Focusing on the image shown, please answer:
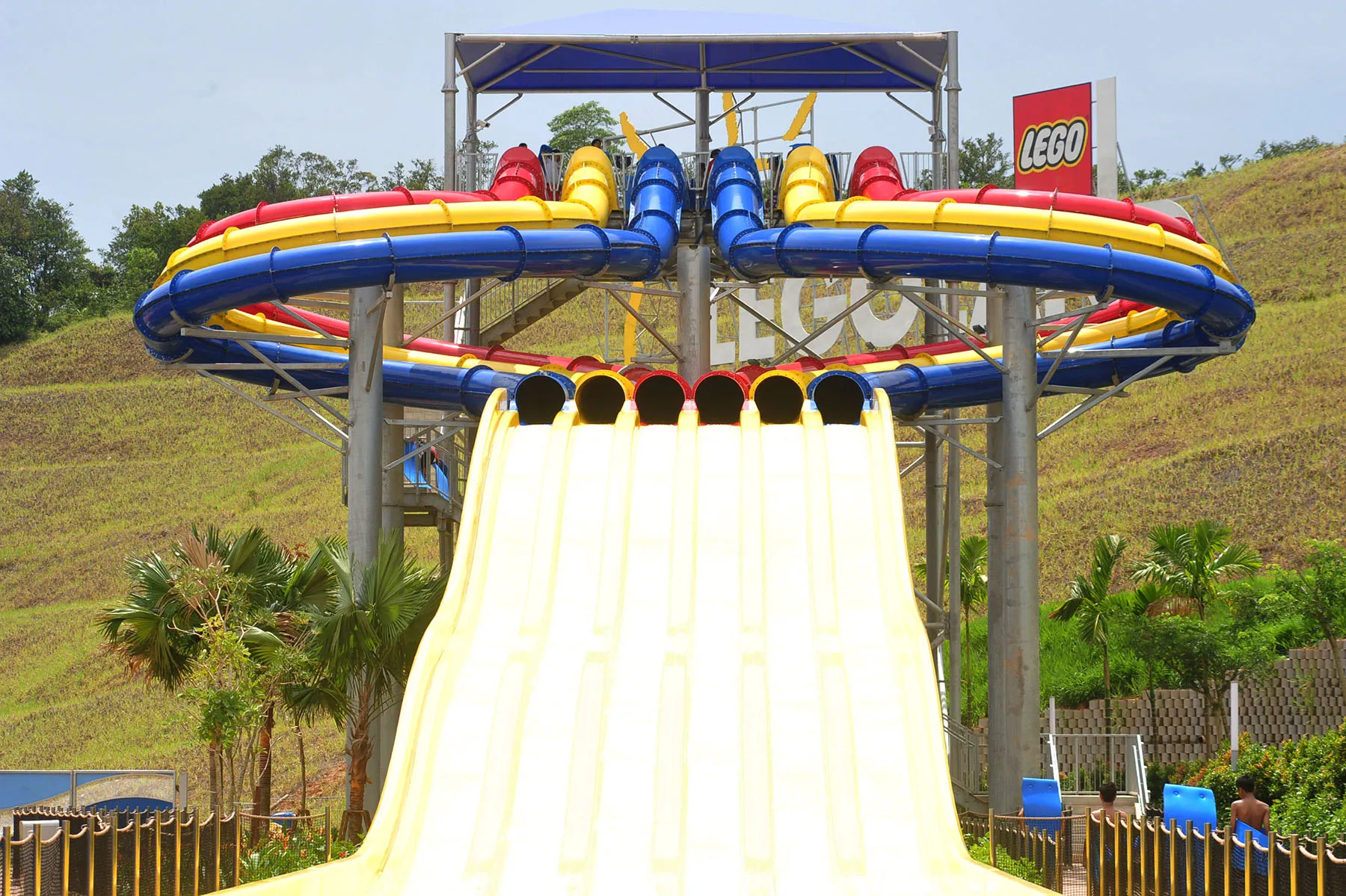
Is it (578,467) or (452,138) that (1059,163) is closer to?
(452,138)

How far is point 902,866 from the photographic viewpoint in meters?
12.1

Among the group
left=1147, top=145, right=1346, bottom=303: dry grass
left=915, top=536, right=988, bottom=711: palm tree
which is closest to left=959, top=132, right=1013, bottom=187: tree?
left=1147, top=145, right=1346, bottom=303: dry grass

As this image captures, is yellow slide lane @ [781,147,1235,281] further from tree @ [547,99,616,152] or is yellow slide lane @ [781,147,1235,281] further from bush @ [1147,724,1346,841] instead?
tree @ [547,99,616,152]

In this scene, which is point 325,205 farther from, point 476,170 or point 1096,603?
point 1096,603

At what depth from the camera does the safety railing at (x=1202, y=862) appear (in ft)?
35.4

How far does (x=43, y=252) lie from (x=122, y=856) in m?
100.0

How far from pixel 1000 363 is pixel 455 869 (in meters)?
13.1

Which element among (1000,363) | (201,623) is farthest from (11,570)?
(1000,363)

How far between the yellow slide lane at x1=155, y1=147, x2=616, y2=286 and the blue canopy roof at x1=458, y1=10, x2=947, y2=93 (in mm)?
6253

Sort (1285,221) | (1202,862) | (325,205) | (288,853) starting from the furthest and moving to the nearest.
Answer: (1285,221) < (325,205) < (288,853) < (1202,862)

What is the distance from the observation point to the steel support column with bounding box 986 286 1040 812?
2095 cm

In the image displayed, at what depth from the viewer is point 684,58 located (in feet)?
96.9

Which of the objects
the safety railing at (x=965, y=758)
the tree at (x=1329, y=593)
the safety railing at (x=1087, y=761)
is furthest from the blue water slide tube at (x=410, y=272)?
the tree at (x=1329, y=593)

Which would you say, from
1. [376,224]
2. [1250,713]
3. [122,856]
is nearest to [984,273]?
[376,224]
